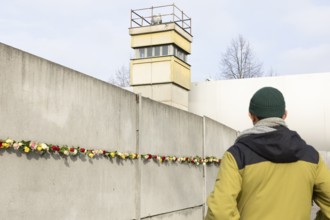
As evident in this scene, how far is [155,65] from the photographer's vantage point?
20141 millimetres

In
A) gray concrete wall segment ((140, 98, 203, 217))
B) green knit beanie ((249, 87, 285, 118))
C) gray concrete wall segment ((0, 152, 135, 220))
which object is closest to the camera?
green knit beanie ((249, 87, 285, 118))

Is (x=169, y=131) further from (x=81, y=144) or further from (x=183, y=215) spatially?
(x=81, y=144)

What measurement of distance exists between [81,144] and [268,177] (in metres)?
3.51

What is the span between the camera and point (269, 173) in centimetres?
258

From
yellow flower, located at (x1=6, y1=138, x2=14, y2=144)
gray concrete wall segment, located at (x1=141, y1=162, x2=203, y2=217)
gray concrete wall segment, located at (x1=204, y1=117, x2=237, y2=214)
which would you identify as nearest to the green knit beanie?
yellow flower, located at (x1=6, y1=138, x2=14, y2=144)

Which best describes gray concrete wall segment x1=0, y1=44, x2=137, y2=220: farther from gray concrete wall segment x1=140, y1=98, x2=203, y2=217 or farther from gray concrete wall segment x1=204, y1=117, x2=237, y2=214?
gray concrete wall segment x1=204, y1=117, x2=237, y2=214

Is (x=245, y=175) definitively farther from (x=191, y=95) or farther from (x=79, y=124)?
(x=191, y=95)

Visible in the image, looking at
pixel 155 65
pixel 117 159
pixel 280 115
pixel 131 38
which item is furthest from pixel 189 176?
pixel 131 38

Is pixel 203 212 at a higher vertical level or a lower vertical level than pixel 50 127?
lower

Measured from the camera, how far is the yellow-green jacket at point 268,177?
100 inches

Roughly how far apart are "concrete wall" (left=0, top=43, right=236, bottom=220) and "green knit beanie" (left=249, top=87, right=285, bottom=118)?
2722 mm

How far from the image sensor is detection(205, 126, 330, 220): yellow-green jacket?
255 centimetres

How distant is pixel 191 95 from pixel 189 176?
13.5 meters

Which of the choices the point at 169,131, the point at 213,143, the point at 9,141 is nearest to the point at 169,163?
the point at 169,131
